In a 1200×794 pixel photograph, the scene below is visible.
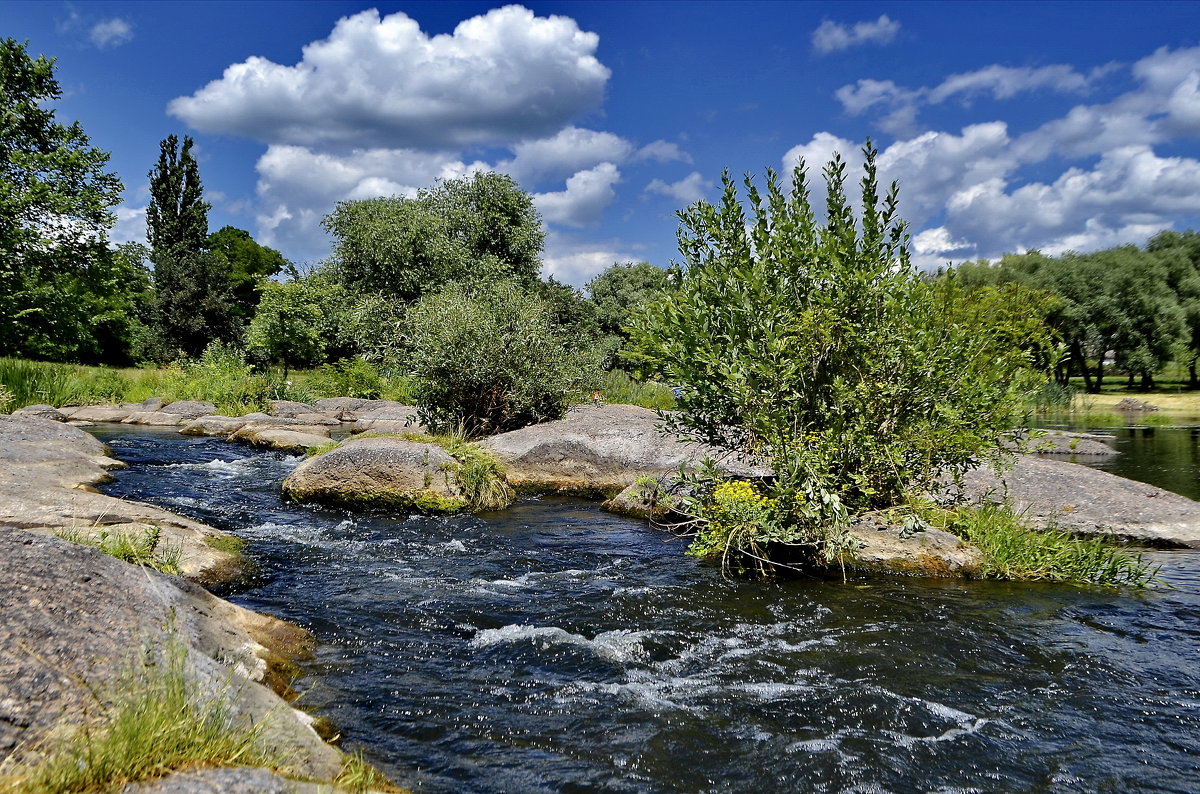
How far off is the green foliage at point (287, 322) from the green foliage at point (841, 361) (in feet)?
98.3

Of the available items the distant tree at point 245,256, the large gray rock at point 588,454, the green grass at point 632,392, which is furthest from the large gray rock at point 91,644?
the distant tree at point 245,256

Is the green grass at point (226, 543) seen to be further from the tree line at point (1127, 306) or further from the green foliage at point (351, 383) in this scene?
the tree line at point (1127, 306)

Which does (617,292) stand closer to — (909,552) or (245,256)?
(245,256)

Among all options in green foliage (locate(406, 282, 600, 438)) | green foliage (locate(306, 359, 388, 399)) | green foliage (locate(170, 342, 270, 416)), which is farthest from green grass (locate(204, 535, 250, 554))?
green foliage (locate(306, 359, 388, 399))

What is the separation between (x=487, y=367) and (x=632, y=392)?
1045 cm

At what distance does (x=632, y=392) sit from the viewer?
26906mm

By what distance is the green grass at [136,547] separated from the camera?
20.0 ft

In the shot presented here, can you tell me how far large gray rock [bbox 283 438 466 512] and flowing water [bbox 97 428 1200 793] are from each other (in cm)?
217

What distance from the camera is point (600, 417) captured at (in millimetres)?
16312

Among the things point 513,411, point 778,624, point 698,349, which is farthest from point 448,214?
point 778,624

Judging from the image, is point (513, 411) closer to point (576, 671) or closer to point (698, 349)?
point (698, 349)

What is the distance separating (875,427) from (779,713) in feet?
15.5

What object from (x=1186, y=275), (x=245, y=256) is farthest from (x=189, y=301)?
(x=1186, y=275)

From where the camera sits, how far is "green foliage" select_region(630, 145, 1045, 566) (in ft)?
28.1
